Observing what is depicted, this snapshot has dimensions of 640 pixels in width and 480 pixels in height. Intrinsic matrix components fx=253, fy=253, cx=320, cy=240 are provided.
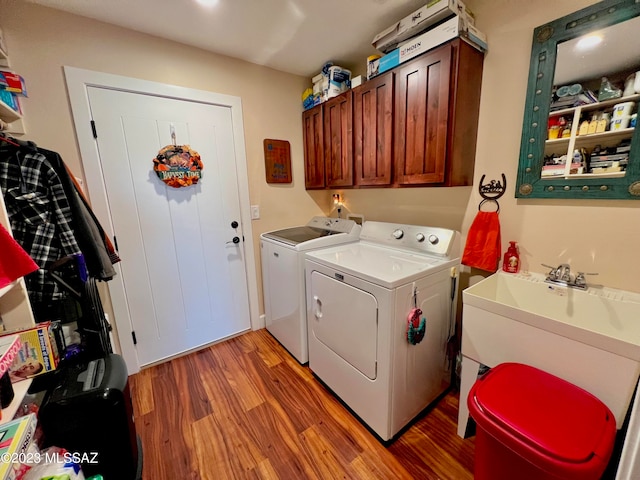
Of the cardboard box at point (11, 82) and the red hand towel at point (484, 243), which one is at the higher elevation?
the cardboard box at point (11, 82)

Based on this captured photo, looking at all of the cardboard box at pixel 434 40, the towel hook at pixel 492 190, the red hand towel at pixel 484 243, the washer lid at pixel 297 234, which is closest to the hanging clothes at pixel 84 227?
the washer lid at pixel 297 234

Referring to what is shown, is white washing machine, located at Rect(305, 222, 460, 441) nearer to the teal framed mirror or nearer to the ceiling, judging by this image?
the teal framed mirror

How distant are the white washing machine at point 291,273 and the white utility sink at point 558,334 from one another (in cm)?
108

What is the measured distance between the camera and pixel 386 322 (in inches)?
50.1

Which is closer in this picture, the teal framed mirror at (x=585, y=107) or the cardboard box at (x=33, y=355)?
the cardboard box at (x=33, y=355)

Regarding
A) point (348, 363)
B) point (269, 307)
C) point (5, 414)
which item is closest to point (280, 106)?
point (269, 307)

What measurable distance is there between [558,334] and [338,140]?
1.83m

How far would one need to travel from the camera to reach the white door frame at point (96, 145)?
1.63 meters

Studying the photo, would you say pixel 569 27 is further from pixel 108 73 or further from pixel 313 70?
pixel 108 73

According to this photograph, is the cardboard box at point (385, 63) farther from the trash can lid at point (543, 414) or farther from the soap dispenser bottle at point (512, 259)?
the trash can lid at point (543, 414)

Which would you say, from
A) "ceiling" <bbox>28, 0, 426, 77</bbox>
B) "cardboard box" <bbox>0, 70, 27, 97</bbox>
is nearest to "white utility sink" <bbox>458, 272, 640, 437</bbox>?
"ceiling" <bbox>28, 0, 426, 77</bbox>

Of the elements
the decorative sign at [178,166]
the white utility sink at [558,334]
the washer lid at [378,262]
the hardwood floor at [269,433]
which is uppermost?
the decorative sign at [178,166]

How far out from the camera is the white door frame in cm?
163

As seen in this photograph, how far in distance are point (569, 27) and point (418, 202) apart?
115cm
